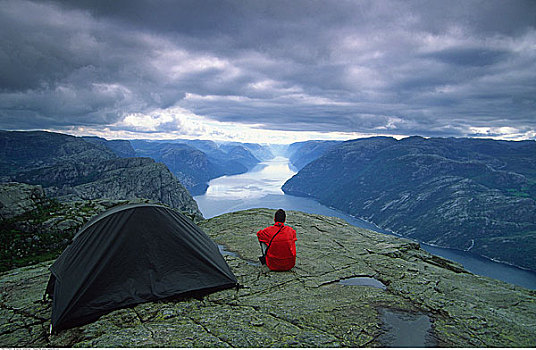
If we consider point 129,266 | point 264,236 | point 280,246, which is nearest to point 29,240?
point 129,266

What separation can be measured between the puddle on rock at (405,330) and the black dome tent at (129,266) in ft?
17.0

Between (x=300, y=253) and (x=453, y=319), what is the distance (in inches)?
291

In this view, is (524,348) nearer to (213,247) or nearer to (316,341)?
(316,341)

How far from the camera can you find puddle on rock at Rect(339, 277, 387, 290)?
1100 cm

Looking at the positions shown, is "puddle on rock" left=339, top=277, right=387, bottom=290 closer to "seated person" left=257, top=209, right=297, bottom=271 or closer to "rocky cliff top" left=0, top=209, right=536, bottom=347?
"rocky cliff top" left=0, top=209, right=536, bottom=347

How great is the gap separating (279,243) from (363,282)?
394 cm

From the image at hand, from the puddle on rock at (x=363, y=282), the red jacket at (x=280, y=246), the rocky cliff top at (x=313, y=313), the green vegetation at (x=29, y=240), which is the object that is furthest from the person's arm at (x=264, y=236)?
the green vegetation at (x=29, y=240)

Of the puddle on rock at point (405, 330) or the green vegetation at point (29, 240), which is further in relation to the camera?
the green vegetation at point (29, 240)

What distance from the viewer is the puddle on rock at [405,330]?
7.07m

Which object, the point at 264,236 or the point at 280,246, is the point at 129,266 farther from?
the point at 280,246

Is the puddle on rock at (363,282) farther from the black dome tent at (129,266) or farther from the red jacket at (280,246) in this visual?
the black dome tent at (129,266)

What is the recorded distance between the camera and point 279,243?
430 inches

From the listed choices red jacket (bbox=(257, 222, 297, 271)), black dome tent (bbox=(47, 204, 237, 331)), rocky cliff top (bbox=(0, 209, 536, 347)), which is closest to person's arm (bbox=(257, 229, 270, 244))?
red jacket (bbox=(257, 222, 297, 271))

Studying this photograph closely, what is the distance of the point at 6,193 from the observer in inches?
2463
